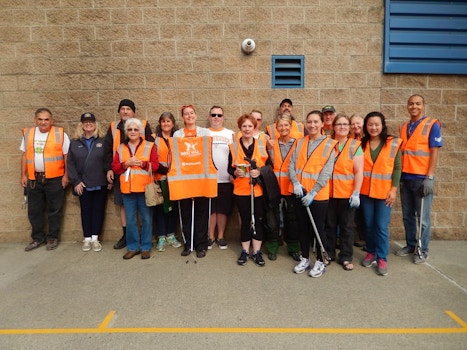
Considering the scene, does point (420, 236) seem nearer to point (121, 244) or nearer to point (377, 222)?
point (377, 222)

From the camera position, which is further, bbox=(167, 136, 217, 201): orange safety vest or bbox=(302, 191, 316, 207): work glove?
bbox=(167, 136, 217, 201): orange safety vest

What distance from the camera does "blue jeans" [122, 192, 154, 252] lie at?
4.57m

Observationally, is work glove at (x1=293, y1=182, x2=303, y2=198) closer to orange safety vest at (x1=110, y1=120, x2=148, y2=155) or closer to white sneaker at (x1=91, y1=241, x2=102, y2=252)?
orange safety vest at (x1=110, y1=120, x2=148, y2=155)

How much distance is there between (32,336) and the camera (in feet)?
9.45

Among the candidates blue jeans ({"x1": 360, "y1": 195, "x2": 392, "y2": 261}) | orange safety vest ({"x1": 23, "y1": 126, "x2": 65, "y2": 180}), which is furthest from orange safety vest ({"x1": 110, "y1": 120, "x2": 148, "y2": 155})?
blue jeans ({"x1": 360, "y1": 195, "x2": 392, "y2": 261})

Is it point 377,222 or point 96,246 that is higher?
point 377,222

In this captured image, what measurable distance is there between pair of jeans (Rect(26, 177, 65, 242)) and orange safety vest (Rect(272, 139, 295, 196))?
10.9 ft

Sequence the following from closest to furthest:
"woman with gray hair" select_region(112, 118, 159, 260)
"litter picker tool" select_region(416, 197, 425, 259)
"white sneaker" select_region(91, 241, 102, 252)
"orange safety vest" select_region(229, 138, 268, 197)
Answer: "orange safety vest" select_region(229, 138, 268, 197), "litter picker tool" select_region(416, 197, 425, 259), "woman with gray hair" select_region(112, 118, 159, 260), "white sneaker" select_region(91, 241, 102, 252)

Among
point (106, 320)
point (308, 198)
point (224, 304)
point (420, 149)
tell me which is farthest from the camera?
point (420, 149)

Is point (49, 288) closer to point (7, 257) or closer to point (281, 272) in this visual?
point (7, 257)

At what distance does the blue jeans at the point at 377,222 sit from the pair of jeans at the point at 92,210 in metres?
3.80

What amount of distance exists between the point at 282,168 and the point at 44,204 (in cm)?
378

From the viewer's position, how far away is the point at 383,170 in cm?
399

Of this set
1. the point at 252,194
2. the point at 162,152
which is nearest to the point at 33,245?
the point at 162,152
